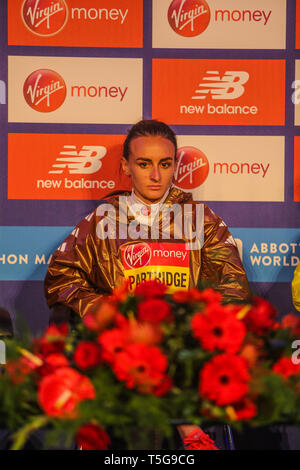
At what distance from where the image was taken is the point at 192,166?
289 centimetres

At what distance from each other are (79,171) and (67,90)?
1.53ft

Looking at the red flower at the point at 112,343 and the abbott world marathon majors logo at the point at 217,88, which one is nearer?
the red flower at the point at 112,343

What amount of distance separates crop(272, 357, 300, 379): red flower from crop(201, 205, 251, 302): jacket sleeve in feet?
4.31

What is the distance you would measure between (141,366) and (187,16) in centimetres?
246

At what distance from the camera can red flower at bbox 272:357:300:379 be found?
3.16 ft

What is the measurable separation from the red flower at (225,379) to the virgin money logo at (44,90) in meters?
2.29

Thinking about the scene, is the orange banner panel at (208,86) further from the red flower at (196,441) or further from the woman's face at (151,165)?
the red flower at (196,441)

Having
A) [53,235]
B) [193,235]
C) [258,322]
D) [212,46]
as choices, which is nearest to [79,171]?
[53,235]

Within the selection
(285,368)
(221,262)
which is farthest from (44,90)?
(285,368)

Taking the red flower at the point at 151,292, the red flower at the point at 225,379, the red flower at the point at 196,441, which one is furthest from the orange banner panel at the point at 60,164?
the red flower at the point at 225,379

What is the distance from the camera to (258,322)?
0.99m

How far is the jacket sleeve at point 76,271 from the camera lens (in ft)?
7.75

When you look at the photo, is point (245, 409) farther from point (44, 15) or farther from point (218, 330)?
point (44, 15)

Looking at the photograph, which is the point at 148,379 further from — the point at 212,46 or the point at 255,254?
the point at 212,46
